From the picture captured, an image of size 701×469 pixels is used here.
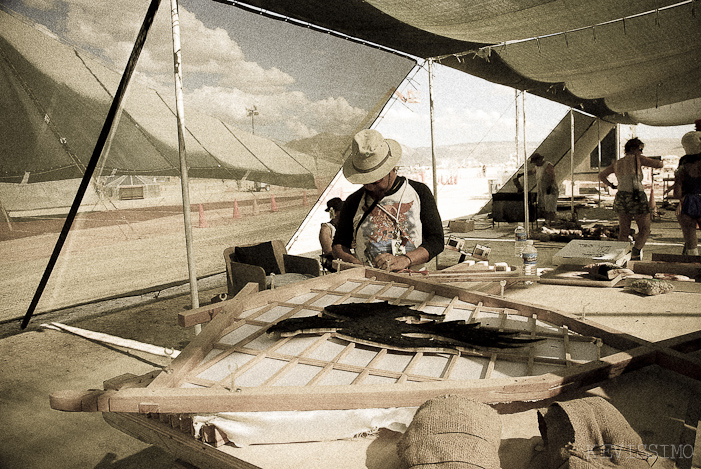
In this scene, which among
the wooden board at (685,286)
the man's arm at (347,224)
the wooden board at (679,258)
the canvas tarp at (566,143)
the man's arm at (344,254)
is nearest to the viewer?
the wooden board at (685,286)

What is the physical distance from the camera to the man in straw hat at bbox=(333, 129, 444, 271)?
2953 millimetres

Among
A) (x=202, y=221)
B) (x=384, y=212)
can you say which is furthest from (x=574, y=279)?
(x=202, y=221)

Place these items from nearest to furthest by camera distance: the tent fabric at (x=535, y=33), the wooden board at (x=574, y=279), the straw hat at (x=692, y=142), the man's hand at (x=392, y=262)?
the wooden board at (x=574, y=279) < the man's hand at (x=392, y=262) < the tent fabric at (x=535, y=33) < the straw hat at (x=692, y=142)

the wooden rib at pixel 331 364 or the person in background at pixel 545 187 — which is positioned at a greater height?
the person in background at pixel 545 187

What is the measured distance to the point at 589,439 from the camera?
1040mm

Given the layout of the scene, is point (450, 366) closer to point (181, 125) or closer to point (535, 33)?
point (181, 125)

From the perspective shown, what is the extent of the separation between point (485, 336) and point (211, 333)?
0.89 metres

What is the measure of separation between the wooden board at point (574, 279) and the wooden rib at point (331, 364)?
1.74 metres

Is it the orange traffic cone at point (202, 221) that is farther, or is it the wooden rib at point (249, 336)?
the orange traffic cone at point (202, 221)

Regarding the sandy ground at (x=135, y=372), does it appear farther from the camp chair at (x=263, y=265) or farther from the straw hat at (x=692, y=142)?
the straw hat at (x=692, y=142)

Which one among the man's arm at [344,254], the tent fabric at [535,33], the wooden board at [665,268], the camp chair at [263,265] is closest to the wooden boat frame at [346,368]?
the man's arm at [344,254]

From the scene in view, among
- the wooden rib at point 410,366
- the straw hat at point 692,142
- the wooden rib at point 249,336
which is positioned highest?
the straw hat at point 692,142

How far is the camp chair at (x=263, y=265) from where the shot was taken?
157 inches

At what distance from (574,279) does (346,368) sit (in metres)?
1.95
